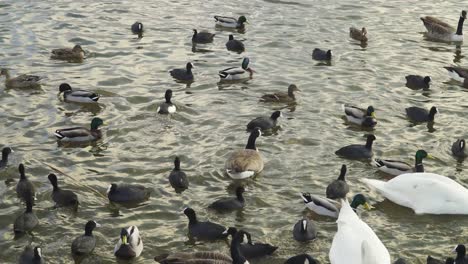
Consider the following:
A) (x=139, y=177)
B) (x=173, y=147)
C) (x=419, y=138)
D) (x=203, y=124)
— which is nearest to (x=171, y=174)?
(x=139, y=177)

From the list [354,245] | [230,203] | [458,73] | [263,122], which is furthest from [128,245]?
[458,73]

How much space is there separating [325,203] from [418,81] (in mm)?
9287

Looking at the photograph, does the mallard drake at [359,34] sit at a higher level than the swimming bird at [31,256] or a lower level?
higher

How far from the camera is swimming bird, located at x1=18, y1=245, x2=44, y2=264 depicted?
503 inches

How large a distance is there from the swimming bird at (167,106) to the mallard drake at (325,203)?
238 inches

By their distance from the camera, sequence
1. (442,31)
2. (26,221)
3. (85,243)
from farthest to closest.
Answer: (442,31) → (26,221) → (85,243)

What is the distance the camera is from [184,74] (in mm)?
22922

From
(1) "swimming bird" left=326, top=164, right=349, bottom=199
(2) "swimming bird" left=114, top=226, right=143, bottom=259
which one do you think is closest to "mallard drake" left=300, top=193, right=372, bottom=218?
(1) "swimming bird" left=326, top=164, right=349, bottom=199

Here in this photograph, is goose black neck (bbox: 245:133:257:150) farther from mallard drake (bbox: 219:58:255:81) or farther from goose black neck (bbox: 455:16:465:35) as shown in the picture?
goose black neck (bbox: 455:16:465:35)

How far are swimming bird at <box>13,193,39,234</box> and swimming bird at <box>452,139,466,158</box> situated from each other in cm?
1008

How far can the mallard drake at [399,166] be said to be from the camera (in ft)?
56.6

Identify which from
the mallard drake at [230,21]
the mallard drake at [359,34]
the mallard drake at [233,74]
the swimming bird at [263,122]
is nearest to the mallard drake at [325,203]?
the swimming bird at [263,122]

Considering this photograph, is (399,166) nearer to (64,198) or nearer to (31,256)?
(64,198)

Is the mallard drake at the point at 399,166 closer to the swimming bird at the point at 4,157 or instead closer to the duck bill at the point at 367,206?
the duck bill at the point at 367,206
